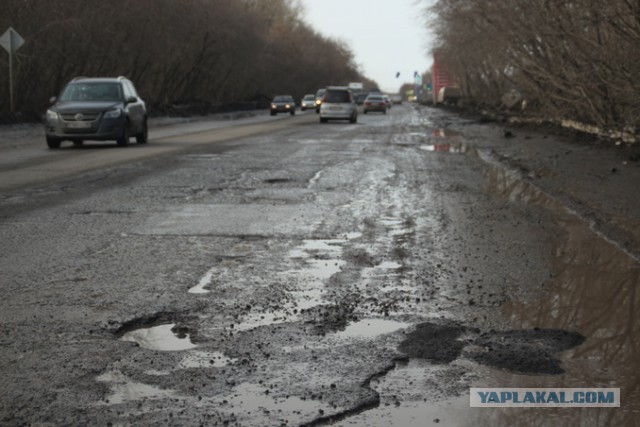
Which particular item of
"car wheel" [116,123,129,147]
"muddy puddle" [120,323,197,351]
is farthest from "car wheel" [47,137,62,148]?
"muddy puddle" [120,323,197,351]

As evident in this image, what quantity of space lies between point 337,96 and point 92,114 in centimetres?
2397

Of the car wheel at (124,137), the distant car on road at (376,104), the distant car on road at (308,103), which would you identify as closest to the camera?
the car wheel at (124,137)

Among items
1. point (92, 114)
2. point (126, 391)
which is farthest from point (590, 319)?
point (92, 114)

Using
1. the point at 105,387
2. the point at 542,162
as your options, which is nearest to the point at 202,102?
the point at 542,162

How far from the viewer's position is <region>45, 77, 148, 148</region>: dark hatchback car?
2267 cm

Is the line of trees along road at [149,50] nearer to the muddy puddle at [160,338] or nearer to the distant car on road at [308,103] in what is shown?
the distant car on road at [308,103]

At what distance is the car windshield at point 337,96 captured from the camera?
45500mm

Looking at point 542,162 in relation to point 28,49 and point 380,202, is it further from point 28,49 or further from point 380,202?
point 28,49

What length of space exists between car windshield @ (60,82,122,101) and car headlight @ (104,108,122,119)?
23.1 inches

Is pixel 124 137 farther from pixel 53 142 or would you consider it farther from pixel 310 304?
pixel 310 304

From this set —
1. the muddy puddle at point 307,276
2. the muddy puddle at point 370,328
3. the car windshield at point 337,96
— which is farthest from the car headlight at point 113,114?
the car windshield at point 337,96

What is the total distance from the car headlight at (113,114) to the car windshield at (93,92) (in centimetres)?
59

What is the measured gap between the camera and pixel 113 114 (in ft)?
75.5

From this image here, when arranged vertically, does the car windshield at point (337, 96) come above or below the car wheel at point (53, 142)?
above
